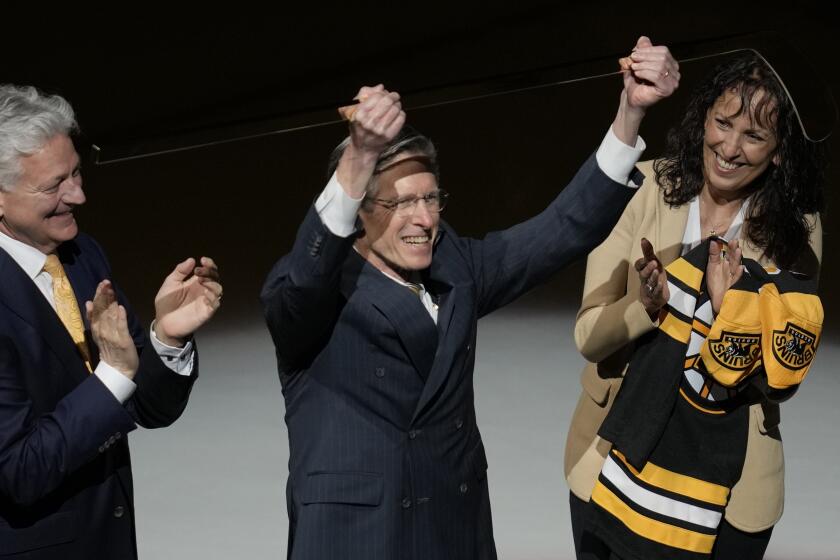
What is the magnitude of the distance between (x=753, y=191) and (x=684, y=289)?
30cm

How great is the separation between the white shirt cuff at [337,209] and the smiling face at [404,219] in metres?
0.24

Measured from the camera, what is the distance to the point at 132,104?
713 cm

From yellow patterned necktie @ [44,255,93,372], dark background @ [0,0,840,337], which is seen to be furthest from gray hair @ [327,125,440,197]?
dark background @ [0,0,840,337]

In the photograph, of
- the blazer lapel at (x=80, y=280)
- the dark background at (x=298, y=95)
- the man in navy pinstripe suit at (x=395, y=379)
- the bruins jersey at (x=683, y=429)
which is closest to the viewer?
the man in navy pinstripe suit at (x=395, y=379)

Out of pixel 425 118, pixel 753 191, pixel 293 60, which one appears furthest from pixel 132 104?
pixel 753 191

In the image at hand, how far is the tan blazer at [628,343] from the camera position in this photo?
2781 mm

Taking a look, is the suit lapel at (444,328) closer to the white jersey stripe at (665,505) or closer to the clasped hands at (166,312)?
the clasped hands at (166,312)

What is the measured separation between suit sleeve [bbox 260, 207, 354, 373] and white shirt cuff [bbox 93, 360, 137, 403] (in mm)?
270

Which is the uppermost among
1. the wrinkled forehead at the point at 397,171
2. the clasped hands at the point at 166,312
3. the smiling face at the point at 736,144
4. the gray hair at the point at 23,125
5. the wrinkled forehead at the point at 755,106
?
the wrinkled forehead at the point at 755,106

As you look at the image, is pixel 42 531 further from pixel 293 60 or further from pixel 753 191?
pixel 293 60

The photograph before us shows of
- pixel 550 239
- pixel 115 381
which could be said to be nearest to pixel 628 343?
pixel 550 239

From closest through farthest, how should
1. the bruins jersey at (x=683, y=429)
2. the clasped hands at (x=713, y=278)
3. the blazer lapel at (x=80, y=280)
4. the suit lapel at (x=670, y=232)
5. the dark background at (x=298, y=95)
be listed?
1. the blazer lapel at (x=80, y=280)
2. the clasped hands at (x=713, y=278)
3. the bruins jersey at (x=683, y=429)
4. the suit lapel at (x=670, y=232)
5. the dark background at (x=298, y=95)

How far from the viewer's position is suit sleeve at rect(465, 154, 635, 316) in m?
2.46

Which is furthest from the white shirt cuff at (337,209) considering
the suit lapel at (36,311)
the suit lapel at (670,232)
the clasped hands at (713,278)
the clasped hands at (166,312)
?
the suit lapel at (670,232)
